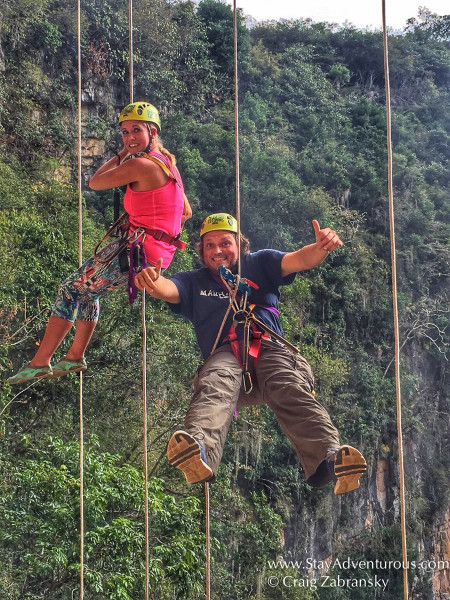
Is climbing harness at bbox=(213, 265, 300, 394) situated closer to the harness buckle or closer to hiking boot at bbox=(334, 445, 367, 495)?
the harness buckle

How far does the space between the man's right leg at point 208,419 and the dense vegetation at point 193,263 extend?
4.55 metres

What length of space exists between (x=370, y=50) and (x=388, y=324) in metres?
5.43

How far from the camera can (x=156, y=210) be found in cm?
407

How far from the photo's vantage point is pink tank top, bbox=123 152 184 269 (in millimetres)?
4059

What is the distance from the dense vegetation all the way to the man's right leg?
4.55 m

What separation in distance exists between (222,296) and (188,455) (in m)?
0.78

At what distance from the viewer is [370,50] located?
1795cm

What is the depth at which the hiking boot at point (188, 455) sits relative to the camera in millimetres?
3395

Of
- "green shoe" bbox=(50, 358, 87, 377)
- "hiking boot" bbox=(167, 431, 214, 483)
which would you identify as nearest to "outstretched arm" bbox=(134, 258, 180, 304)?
"green shoe" bbox=(50, 358, 87, 377)

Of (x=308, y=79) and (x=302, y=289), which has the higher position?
(x=308, y=79)

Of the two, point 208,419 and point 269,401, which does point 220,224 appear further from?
point 208,419

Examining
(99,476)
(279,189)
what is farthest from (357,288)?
(99,476)

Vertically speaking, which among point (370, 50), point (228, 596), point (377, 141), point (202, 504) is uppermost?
point (370, 50)

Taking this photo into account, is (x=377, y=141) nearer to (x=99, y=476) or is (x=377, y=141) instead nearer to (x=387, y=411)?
(x=387, y=411)
